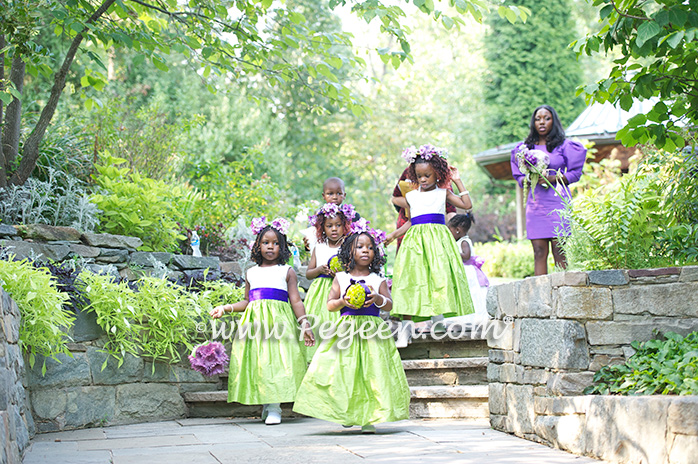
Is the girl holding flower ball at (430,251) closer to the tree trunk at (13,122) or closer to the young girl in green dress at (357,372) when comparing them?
the young girl in green dress at (357,372)

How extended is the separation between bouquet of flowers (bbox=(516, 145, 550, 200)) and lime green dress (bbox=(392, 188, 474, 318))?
71cm

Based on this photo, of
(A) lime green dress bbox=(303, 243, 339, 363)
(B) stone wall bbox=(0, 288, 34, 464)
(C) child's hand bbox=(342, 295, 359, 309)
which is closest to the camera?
(B) stone wall bbox=(0, 288, 34, 464)

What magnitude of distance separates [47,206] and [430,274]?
3.56 meters

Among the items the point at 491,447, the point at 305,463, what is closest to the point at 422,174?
the point at 491,447

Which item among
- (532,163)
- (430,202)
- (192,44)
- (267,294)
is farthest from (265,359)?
(192,44)

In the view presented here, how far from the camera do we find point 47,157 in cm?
671

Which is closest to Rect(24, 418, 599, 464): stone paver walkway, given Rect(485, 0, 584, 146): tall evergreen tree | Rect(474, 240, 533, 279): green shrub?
Rect(474, 240, 533, 279): green shrub

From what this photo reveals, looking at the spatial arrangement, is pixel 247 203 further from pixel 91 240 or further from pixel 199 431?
pixel 199 431

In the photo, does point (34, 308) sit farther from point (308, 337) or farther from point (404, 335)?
point (404, 335)

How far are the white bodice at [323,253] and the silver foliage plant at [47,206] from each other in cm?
214

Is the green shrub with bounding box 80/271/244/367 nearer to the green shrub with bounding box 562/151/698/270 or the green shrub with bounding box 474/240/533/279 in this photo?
the green shrub with bounding box 562/151/698/270

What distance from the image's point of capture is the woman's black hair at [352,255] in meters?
4.75

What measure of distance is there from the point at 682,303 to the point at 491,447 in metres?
1.32

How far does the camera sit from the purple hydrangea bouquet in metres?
5.11
